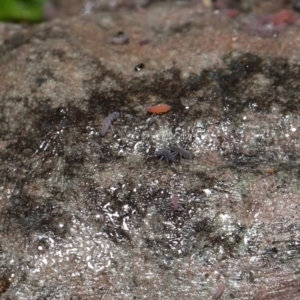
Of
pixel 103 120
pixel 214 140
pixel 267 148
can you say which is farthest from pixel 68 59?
pixel 267 148

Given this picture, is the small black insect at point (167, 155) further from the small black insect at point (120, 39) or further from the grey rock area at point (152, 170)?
the small black insect at point (120, 39)

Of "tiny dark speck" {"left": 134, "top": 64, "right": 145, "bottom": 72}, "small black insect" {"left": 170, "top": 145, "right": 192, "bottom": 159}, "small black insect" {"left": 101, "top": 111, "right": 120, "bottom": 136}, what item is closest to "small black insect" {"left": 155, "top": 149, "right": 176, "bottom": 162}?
"small black insect" {"left": 170, "top": 145, "right": 192, "bottom": 159}

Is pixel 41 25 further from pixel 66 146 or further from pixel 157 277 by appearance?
pixel 157 277

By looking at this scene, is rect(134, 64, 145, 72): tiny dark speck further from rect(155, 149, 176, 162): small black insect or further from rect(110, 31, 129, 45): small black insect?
rect(155, 149, 176, 162): small black insect

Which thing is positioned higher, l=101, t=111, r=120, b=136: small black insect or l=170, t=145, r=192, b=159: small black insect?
l=101, t=111, r=120, b=136: small black insect

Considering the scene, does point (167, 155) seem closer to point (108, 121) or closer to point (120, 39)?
point (108, 121)

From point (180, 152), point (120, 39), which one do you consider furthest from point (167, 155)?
point (120, 39)

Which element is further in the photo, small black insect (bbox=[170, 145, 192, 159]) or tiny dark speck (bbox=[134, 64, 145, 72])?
tiny dark speck (bbox=[134, 64, 145, 72])
